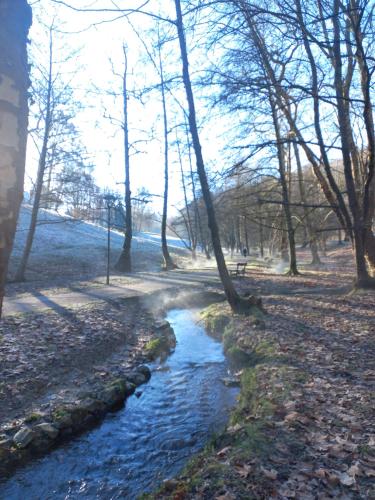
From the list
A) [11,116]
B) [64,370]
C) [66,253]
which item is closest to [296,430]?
[11,116]

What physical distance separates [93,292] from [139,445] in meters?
9.73

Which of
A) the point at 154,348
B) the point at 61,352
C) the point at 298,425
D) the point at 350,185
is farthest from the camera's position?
the point at 350,185

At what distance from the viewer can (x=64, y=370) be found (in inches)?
266

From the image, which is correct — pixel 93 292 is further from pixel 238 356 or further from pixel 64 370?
pixel 238 356

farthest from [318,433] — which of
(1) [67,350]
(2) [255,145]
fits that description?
(2) [255,145]

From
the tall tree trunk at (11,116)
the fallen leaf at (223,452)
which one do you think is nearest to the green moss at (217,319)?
the fallen leaf at (223,452)

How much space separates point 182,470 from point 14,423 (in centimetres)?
236

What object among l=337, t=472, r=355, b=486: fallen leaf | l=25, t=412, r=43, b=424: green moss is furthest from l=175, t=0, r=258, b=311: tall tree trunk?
l=337, t=472, r=355, b=486: fallen leaf

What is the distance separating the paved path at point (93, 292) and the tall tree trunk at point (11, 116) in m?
8.73

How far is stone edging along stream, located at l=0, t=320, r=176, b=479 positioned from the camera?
4.50 meters

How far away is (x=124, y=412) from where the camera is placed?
5.80m

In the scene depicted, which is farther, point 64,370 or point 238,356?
point 238,356

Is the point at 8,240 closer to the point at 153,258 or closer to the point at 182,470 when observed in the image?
the point at 182,470

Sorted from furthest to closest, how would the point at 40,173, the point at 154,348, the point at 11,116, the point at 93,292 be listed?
the point at 40,173
the point at 93,292
the point at 154,348
the point at 11,116
